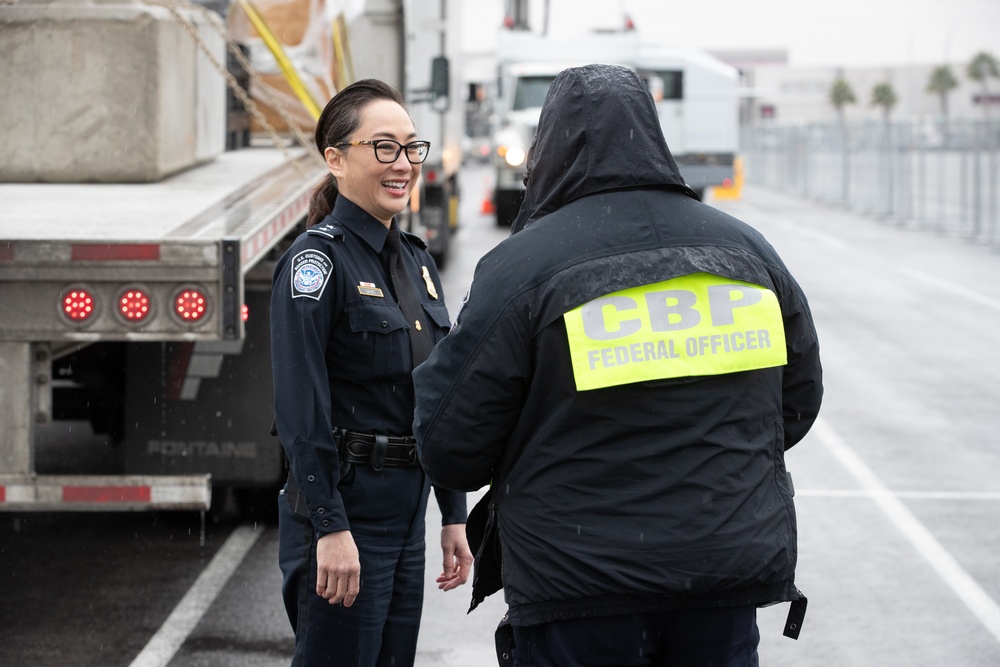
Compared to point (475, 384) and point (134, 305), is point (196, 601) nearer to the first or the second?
point (134, 305)

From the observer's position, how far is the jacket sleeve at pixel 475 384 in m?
2.51

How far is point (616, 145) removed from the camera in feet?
8.45

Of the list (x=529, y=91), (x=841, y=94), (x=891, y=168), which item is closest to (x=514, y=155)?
(x=529, y=91)

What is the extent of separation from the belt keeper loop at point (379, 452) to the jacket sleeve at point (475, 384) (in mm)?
615

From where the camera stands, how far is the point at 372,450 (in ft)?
10.7

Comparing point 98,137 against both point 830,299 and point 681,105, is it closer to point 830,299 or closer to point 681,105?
point 830,299

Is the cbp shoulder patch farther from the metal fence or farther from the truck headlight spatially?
the truck headlight

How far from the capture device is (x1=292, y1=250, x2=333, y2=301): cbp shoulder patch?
10.3 feet

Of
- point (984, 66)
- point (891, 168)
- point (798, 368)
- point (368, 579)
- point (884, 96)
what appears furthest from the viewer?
point (884, 96)

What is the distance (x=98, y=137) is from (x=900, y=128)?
21.9 m

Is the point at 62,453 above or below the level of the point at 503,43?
below

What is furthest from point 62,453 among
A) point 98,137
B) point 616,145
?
point 616,145

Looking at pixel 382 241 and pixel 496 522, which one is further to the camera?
pixel 382 241

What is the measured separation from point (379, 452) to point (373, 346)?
0.82 ft
